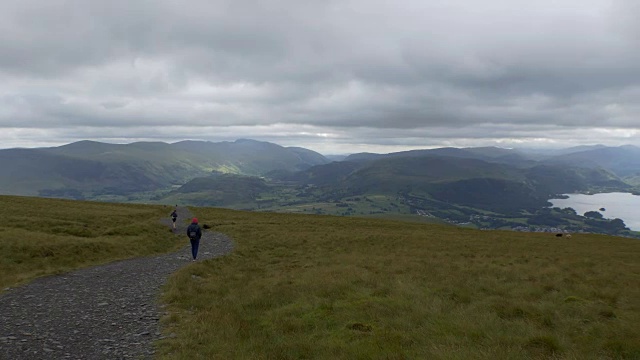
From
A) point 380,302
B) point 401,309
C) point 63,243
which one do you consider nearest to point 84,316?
point 380,302

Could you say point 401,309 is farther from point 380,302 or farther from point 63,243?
point 63,243

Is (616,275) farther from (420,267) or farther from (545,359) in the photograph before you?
(545,359)

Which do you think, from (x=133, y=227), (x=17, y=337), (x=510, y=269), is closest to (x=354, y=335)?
(x=17, y=337)

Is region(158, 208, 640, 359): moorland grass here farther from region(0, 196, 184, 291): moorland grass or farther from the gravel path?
region(0, 196, 184, 291): moorland grass

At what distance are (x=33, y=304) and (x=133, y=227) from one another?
25423 mm

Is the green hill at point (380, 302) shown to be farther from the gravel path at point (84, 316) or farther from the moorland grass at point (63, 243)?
the gravel path at point (84, 316)

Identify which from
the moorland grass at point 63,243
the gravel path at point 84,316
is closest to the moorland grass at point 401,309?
the gravel path at point 84,316

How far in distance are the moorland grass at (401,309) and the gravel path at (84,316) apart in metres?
0.97

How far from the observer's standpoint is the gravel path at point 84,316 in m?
10.8

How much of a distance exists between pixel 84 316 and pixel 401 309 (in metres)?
11.7

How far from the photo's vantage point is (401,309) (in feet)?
46.1

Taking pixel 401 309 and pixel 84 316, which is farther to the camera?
pixel 401 309

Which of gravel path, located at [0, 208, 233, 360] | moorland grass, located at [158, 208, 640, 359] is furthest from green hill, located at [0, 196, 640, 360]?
gravel path, located at [0, 208, 233, 360]

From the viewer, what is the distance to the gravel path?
35.5 feet
